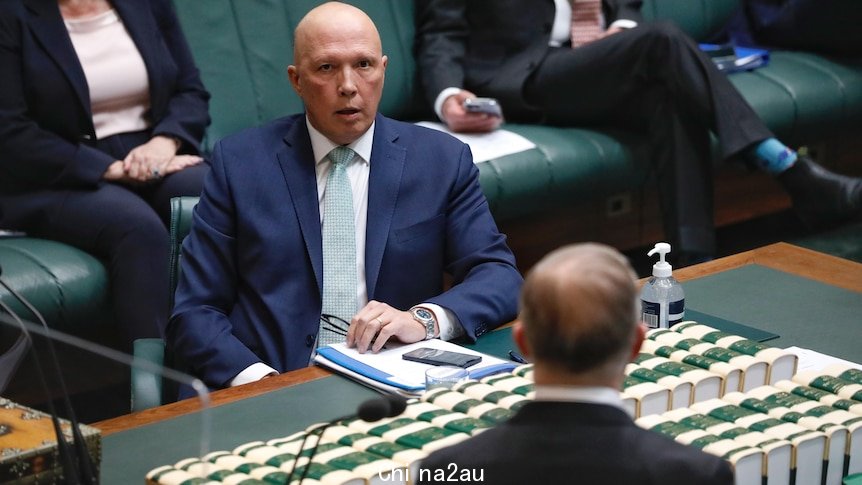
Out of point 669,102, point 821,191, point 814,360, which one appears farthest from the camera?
point 669,102

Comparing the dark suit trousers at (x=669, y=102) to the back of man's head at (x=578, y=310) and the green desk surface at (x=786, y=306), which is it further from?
the back of man's head at (x=578, y=310)

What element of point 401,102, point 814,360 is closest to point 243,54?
point 401,102

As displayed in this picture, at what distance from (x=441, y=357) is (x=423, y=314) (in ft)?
0.63

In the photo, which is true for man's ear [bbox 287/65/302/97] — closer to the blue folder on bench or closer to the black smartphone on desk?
the black smartphone on desk

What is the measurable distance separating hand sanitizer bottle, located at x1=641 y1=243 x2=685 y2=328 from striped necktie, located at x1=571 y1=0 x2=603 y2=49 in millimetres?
2281

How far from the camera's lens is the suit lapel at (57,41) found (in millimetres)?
3393

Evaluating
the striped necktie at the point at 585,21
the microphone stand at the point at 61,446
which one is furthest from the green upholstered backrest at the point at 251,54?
the microphone stand at the point at 61,446

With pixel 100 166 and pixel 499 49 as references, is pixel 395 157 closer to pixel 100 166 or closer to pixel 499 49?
pixel 100 166

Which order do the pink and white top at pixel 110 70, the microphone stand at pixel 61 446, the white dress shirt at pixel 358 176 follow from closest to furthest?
the microphone stand at pixel 61 446
the white dress shirt at pixel 358 176
the pink and white top at pixel 110 70

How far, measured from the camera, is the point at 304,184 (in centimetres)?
242

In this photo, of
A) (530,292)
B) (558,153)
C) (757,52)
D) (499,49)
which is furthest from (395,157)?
(757,52)

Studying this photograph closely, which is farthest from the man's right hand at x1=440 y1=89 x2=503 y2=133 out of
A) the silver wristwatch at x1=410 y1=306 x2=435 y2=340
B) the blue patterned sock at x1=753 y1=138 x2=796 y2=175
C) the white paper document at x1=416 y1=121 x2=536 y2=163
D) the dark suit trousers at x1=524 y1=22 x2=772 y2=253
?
the silver wristwatch at x1=410 y1=306 x2=435 y2=340

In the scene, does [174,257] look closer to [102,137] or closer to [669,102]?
[102,137]

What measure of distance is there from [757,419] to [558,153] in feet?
8.15
